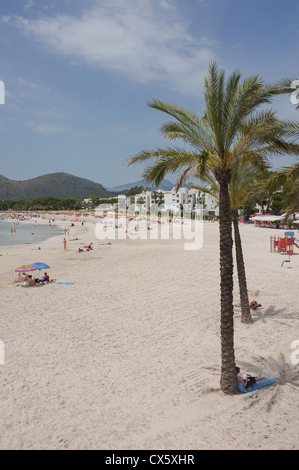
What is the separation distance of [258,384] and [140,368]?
7.92ft

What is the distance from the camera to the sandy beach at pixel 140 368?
4891mm

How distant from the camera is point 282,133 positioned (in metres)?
6.50

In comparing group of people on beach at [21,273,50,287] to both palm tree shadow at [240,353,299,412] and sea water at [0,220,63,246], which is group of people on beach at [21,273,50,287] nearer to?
palm tree shadow at [240,353,299,412]

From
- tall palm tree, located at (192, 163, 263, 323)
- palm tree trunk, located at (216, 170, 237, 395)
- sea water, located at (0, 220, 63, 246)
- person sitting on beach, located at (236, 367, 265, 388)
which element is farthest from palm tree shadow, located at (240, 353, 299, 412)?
sea water, located at (0, 220, 63, 246)

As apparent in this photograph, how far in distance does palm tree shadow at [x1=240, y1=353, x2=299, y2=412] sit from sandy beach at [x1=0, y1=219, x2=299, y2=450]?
21 mm

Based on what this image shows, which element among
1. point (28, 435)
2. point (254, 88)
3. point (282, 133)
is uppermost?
point (254, 88)

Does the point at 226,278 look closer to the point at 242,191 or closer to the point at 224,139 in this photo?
the point at 224,139

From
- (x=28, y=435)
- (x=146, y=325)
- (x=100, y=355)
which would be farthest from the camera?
(x=146, y=325)

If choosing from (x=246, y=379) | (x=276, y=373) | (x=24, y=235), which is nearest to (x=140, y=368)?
(x=246, y=379)

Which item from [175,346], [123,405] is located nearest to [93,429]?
[123,405]

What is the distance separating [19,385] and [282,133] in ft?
23.7

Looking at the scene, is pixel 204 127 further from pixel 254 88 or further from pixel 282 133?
pixel 282 133

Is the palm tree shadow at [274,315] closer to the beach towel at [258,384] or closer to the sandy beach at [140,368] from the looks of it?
the sandy beach at [140,368]

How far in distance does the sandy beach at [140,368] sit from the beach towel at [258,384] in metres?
0.15
